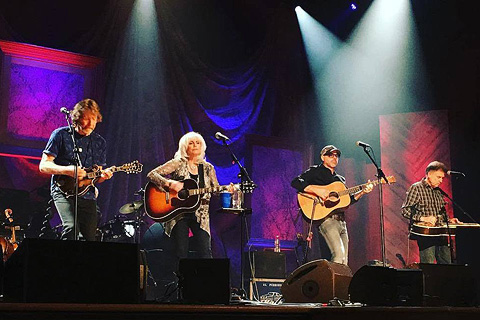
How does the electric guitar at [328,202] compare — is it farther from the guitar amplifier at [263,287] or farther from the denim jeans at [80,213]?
the denim jeans at [80,213]

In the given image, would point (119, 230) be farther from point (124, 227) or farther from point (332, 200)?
point (332, 200)

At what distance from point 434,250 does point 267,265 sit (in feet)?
7.95

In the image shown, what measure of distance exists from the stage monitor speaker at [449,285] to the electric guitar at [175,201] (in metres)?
2.96

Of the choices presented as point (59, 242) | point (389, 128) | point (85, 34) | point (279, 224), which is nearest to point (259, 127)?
point (279, 224)

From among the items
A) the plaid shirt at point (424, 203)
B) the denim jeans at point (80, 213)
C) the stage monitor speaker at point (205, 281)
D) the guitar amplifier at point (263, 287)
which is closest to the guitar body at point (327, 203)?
the guitar amplifier at point (263, 287)

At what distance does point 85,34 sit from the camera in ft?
31.1

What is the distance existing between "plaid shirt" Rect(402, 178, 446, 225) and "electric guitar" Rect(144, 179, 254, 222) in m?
3.12

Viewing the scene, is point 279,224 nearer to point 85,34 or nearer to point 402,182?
point 402,182

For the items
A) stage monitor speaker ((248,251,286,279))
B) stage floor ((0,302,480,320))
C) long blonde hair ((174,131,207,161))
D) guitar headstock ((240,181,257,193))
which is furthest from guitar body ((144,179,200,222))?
stage floor ((0,302,480,320))

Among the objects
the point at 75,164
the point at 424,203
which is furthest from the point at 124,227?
the point at 424,203

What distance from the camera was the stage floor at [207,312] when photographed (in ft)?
8.12

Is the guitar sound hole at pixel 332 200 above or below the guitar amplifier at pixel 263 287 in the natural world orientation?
above

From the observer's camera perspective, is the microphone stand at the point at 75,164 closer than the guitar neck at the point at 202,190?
Yes

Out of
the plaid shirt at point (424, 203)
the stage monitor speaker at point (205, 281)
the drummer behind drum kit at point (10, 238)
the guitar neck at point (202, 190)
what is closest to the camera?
the stage monitor speaker at point (205, 281)
